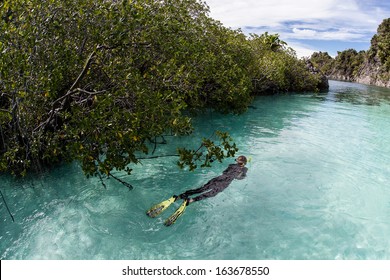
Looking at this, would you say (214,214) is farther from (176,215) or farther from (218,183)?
(218,183)

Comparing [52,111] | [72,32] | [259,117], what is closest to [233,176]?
[52,111]

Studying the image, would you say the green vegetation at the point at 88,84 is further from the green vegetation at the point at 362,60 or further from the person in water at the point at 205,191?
the green vegetation at the point at 362,60

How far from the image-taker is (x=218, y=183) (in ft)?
33.2

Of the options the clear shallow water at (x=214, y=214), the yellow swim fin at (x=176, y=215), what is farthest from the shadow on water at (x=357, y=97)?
the yellow swim fin at (x=176, y=215)

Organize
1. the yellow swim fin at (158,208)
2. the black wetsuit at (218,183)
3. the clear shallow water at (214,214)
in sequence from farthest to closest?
the black wetsuit at (218,183)
the yellow swim fin at (158,208)
the clear shallow water at (214,214)

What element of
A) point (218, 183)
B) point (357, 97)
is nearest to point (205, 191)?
point (218, 183)

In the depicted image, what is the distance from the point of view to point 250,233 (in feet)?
25.6

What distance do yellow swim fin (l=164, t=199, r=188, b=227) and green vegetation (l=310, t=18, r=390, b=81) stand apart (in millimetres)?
56917

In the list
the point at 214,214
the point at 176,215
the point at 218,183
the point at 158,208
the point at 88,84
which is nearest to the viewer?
the point at 176,215

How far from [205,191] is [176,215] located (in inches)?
68.0

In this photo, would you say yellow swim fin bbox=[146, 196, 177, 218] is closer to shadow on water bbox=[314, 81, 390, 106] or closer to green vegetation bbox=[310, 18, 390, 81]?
shadow on water bbox=[314, 81, 390, 106]

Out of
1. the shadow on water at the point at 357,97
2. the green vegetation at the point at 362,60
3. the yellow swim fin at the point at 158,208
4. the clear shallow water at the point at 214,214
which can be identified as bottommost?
the clear shallow water at the point at 214,214

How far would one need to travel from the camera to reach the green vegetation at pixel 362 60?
3701 inches

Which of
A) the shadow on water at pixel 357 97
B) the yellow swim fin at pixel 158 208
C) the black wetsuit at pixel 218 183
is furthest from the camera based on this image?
the shadow on water at pixel 357 97
